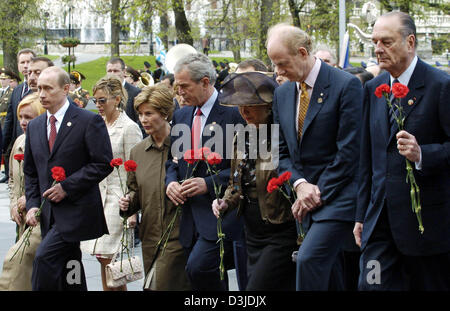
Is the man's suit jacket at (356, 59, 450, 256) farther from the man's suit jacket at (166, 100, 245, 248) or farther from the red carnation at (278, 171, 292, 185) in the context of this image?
the man's suit jacket at (166, 100, 245, 248)

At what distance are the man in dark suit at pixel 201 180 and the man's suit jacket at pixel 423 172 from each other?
152 centimetres

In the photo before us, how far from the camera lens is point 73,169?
6.66 metres

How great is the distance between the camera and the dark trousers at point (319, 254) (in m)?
4.97

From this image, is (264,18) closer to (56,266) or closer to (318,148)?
(56,266)

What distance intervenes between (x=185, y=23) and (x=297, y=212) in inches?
920

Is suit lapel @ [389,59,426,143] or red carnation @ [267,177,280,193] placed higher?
suit lapel @ [389,59,426,143]

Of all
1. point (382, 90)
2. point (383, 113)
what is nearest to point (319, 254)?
point (383, 113)

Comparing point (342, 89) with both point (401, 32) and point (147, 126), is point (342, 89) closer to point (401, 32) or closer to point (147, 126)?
point (401, 32)

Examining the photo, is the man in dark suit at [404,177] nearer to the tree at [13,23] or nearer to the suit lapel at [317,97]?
the suit lapel at [317,97]

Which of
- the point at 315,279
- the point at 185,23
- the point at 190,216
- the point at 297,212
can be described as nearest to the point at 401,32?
the point at 297,212

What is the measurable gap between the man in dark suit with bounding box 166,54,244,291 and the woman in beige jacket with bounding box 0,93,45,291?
151 centimetres

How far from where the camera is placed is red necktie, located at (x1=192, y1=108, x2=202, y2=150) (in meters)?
6.35

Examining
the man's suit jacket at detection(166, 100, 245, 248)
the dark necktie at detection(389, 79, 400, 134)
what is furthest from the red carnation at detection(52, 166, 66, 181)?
the dark necktie at detection(389, 79, 400, 134)

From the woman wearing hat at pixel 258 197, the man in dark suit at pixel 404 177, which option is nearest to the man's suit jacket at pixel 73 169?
the woman wearing hat at pixel 258 197
